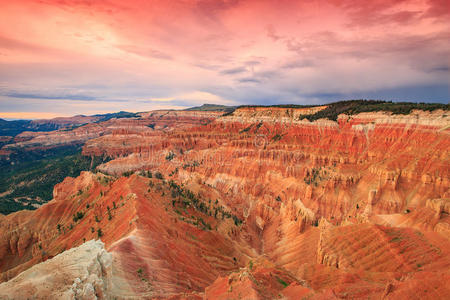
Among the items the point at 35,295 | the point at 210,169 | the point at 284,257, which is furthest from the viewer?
the point at 210,169

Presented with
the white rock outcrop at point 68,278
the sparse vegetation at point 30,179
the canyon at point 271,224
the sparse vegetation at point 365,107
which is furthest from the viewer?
the sparse vegetation at point 30,179

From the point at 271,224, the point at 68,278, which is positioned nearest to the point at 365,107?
the point at 271,224

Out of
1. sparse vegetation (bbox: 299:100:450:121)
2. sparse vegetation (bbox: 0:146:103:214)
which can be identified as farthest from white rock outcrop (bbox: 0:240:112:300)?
sparse vegetation (bbox: 0:146:103:214)

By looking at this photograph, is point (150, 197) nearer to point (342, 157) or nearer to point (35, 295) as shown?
point (35, 295)

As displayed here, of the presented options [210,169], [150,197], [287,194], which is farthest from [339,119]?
[150,197]

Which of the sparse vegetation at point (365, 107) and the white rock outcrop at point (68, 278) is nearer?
the white rock outcrop at point (68, 278)

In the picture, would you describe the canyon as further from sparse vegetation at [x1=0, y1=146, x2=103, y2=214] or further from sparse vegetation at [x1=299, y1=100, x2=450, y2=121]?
sparse vegetation at [x1=0, y1=146, x2=103, y2=214]

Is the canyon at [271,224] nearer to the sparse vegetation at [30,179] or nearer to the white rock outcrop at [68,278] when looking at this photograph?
the white rock outcrop at [68,278]

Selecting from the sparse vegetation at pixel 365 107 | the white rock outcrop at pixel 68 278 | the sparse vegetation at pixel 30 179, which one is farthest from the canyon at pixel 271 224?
the sparse vegetation at pixel 30 179
